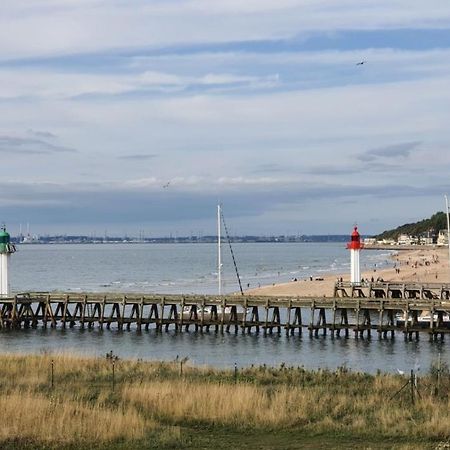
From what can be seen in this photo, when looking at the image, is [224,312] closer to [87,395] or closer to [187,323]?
[187,323]

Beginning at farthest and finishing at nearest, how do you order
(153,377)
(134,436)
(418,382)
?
(153,377), (418,382), (134,436)

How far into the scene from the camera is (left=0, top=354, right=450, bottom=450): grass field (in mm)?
17578

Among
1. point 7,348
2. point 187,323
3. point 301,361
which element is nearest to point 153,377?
point 301,361

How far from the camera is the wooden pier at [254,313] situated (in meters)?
48.6

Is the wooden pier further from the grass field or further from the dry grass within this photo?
the dry grass

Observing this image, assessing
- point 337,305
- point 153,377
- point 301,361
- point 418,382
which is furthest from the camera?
point 337,305

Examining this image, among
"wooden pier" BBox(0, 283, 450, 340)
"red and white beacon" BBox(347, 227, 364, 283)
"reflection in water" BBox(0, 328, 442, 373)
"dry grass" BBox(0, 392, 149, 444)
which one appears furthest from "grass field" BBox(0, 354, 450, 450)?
"red and white beacon" BBox(347, 227, 364, 283)

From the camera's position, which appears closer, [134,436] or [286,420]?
[134,436]

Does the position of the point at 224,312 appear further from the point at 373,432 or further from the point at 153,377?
the point at 373,432

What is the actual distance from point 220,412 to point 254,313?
32.5 meters

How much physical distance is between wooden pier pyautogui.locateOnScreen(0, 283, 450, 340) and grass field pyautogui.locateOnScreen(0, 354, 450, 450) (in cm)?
2277

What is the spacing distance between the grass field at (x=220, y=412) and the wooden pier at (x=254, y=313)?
22771 mm

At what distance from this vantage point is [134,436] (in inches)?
701

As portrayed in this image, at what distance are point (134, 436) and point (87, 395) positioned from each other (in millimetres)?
4683
